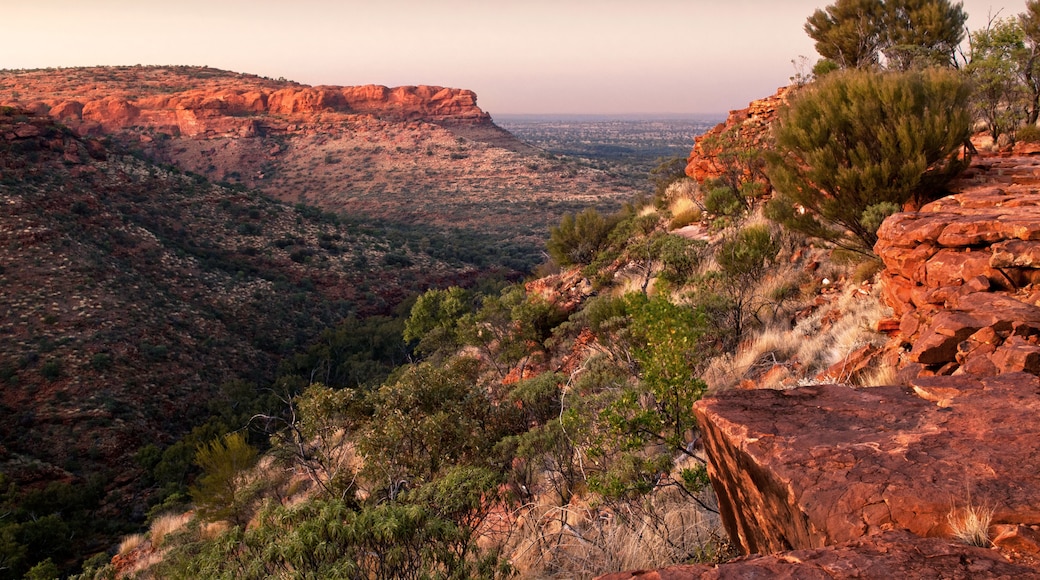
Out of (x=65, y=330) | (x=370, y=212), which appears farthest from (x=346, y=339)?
(x=370, y=212)

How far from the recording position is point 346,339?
925 inches

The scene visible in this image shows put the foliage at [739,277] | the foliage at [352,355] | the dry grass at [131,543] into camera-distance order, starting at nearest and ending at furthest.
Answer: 1. the foliage at [739,277]
2. the dry grass at [131,543]
3. the foliage at [352,355]

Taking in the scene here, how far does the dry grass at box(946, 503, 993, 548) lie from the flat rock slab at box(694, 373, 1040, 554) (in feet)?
0.06

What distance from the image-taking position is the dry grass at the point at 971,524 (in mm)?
1680

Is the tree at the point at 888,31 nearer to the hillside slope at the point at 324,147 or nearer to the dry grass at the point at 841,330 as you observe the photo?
the dry grass at the point at 841,330

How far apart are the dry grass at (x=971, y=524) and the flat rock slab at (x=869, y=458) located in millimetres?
18

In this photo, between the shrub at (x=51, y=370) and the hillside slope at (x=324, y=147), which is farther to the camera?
the hillside slope at (x=324, y=147)

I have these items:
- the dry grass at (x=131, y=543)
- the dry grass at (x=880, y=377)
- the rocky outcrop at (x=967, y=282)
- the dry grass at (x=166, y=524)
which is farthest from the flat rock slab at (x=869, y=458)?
the dry grass at (x=131, y=543)

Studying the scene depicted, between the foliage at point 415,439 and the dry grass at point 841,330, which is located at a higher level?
the dry grass at point 841,330

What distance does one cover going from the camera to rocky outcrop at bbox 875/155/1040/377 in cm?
304

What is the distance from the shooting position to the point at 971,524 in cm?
170

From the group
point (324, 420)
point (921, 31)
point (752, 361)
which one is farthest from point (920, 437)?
point (921, 31)

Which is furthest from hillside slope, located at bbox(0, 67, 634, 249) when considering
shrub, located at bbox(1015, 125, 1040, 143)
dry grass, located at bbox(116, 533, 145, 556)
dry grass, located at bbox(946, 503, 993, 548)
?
dry grass, located at bbox(946, 503, 993, 548)

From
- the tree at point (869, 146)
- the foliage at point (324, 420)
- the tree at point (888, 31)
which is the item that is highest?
the tree at point (888, 31)
